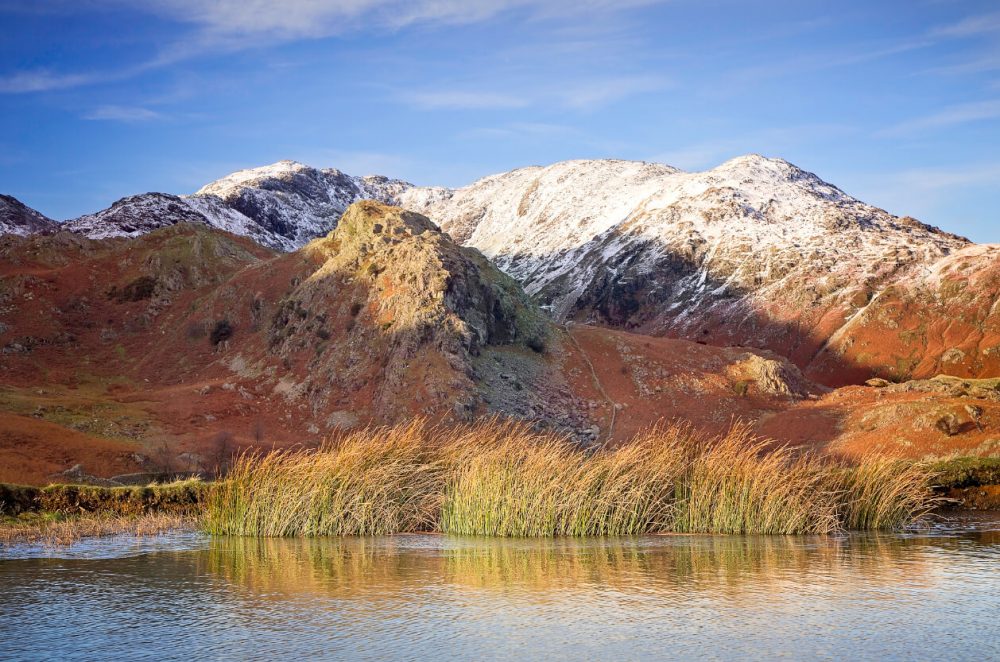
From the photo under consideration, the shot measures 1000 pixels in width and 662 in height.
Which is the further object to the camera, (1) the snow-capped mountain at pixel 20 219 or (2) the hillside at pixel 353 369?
(1) the snow-capped mountain at pixel 20 219

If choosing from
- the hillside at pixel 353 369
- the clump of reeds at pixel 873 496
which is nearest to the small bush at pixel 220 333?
the hillside at pixel 353 369

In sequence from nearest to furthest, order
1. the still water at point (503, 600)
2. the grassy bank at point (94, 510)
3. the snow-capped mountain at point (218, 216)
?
1. the still water at point (503, 600)
2. the grassy bank at point (94, 510)
3. the snow-capped mountain at point (218, 216)

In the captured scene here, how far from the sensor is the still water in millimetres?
11516

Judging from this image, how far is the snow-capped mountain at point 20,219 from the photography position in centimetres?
14050

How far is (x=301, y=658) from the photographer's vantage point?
1096 centimetres

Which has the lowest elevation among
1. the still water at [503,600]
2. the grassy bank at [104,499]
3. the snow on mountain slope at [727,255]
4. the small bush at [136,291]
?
the still water at [503,600]

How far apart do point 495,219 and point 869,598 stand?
180 m

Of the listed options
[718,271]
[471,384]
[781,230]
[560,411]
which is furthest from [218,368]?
[781,230]

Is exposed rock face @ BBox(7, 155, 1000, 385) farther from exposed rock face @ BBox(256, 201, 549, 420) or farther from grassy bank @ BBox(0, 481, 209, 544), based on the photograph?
grassy bank @ BBox(0, 481, 209, 544)

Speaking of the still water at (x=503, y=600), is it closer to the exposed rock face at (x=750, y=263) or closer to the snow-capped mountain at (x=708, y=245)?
the exposed rock face at (x=750, y=263)

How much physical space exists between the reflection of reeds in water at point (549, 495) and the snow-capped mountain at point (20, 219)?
13032 centimetres

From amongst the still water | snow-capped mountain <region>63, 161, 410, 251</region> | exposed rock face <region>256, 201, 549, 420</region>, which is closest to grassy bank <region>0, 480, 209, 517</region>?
the still water

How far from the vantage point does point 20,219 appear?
14588 cm

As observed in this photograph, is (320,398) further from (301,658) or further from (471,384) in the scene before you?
(301,658)
